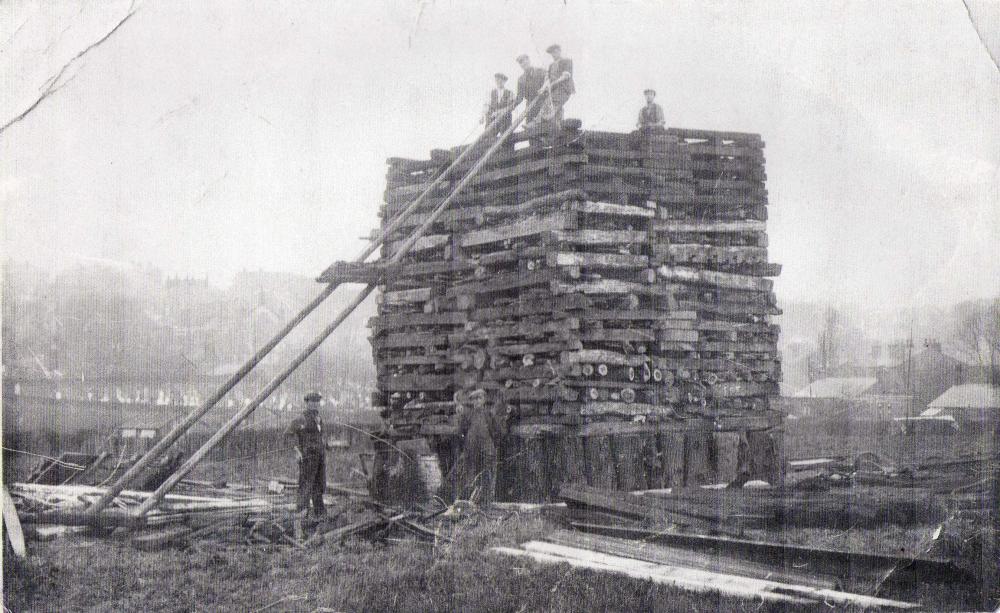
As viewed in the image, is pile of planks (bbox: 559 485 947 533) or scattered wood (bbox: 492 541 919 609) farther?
pile of planks (bbox: 559 485 947 533)

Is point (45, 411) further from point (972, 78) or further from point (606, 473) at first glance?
point (972, 78)

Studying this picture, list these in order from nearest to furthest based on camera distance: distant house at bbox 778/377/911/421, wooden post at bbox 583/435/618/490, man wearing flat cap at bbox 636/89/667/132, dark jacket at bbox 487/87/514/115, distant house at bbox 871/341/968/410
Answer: dark jacket at bbox 487/87/514/115
distant house at bbox 871/341/968/410
man wearing flat cap at bbox 636/89/667/132
distant house at bbox 778/377/911/421
wooden post at bbox 583/435/618/490

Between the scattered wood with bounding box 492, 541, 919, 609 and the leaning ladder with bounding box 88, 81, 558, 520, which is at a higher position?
the leaning ladder with bounding box 88, 81, 558, 520

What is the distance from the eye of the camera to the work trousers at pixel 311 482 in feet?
29.2

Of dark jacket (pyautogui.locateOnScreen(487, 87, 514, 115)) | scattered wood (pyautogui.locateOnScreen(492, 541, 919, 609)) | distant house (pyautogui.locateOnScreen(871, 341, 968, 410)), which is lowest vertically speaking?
scattered wood (pyautogui.locateOnScreen(492, 541, 919, 609))

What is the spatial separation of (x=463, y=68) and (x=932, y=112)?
441 cm

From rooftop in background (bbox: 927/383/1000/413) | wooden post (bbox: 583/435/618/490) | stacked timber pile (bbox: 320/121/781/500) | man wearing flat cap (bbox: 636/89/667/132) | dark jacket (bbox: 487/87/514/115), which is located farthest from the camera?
stacked timber pile (bbox: 320/121/781/500)

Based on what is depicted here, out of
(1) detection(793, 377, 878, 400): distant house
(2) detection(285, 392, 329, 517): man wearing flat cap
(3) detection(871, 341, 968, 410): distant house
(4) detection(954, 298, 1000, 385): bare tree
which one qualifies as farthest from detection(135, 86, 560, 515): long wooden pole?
(1) detection(793, 377, 878, 400): distant house

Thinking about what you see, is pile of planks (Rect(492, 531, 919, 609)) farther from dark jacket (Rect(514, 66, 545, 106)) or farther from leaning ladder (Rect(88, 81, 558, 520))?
dark jacket (Rect(514, 66, 545, 106))

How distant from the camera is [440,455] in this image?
10742 mm

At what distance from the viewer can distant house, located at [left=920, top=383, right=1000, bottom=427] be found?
7.44 m

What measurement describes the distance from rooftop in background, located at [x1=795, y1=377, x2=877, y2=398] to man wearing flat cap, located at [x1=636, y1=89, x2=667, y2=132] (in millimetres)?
4136

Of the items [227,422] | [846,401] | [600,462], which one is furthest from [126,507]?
[846,401]

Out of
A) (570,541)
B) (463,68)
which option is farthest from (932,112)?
(570,541)
